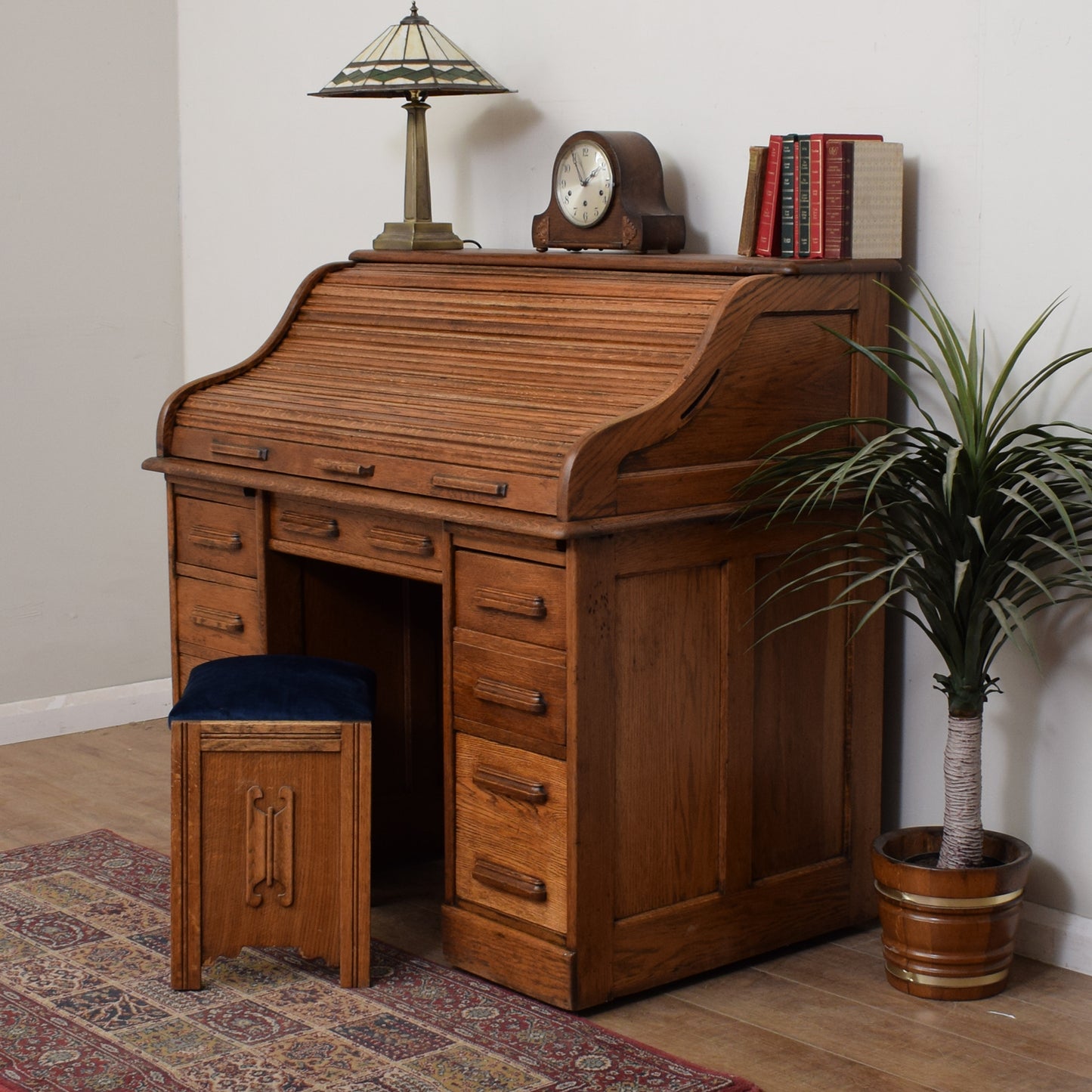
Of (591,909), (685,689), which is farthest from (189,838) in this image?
(685,689)

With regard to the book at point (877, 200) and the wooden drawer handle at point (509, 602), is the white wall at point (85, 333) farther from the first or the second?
the book at point (877, 200)

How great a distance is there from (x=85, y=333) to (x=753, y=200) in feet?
Answer: 7.91

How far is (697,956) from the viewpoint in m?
2.94

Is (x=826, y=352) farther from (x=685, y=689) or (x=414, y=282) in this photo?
(x=414, y=282)

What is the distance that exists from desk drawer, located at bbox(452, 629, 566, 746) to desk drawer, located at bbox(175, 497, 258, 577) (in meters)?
0.69

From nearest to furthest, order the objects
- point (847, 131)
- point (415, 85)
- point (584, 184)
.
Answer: point (847, 131)
point (584, 184)
point (415, 85)

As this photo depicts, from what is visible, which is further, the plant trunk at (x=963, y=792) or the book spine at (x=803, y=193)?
the book spine at (x=803, y=193)

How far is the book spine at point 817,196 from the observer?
2937 mm

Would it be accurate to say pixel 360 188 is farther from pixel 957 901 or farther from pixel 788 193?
pixel 957 901

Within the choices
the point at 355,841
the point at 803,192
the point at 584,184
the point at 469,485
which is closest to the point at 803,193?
the point at 803,192

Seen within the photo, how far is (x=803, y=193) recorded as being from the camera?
117 inches

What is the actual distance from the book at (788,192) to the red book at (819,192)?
0.12ft

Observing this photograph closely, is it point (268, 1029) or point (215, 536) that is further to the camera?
point (215, 536)

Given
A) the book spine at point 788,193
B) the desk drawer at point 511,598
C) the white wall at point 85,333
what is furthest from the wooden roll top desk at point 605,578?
the white wall at point 85,333
